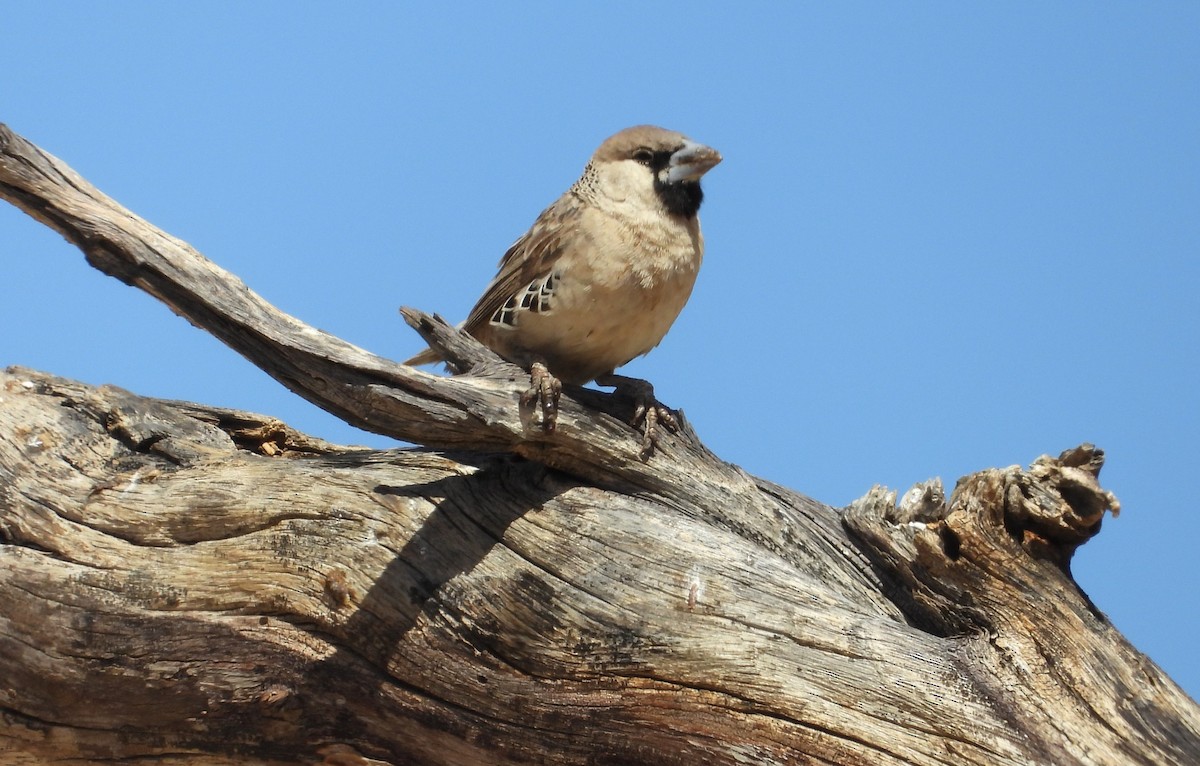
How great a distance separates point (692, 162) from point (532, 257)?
747 mm

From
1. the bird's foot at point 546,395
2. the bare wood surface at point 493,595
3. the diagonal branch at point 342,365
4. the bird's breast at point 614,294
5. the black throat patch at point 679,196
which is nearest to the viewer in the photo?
the bare wood surface at point 493,595

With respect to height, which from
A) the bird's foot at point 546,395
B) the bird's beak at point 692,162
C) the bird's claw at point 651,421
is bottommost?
the bird's foot at point 546,395

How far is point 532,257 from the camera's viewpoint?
4824 millimetres

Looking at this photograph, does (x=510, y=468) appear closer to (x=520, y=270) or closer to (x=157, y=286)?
(x=520, y=270)

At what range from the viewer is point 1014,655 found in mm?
3773

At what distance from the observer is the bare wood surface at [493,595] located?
3.64 meters

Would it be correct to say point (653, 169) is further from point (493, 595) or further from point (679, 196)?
point (493, 595)

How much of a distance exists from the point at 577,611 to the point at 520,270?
1.58 metres

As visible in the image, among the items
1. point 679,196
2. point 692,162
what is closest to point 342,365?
point 679,196

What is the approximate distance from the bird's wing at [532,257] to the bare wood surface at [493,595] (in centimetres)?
55

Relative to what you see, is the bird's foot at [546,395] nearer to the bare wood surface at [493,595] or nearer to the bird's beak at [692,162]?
the bare wood surface at [493,595]

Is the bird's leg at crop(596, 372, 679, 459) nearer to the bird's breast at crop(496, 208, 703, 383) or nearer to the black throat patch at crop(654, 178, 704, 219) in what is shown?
the bird's breast at crop(496, 208, 703, 383)

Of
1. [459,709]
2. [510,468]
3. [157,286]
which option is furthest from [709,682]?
[157,286]

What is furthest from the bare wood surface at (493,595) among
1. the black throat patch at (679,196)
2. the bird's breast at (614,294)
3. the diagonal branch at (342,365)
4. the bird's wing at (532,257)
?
the black throat patch at (679,196)
